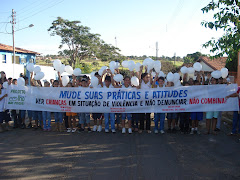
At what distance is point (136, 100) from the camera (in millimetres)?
7156

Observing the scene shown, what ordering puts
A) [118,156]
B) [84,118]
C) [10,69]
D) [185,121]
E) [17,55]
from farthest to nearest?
[17,55] → [10,69] → [84,118] → [185,121] → [118,156]

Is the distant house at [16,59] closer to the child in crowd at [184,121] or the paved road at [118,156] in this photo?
the paved road at [118,156]

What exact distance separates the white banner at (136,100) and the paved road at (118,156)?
82 centimetres

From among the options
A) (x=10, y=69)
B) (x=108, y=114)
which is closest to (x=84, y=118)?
(x=108, y=114)

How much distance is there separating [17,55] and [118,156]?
39258mm

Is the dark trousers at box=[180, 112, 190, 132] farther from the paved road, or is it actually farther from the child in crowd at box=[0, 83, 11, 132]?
the child in crowd at box=[0, 83, 11, 132]

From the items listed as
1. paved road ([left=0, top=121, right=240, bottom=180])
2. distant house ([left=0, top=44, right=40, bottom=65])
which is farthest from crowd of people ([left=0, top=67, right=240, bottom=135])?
distant house ([left=0, top=44, right=40, bottom=65])

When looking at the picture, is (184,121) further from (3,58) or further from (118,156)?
(3,58)

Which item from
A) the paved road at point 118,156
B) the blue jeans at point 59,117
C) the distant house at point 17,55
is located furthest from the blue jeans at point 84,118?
the distant house at point 17,55

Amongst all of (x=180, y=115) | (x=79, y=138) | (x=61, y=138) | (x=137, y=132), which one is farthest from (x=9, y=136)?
(x=180, y=115)

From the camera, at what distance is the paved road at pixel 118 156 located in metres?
4.22

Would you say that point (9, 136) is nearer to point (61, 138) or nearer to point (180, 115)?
point (61, 138)

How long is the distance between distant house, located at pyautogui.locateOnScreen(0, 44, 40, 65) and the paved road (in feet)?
108

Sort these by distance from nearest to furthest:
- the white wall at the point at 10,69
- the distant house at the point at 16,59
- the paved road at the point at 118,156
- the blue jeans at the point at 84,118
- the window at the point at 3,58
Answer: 1. the paved road at the point at 118,156
2. the blue jeans at the point at 84,118
3. the white wall at the point at 10,69
4. the distant house at the point at 16,59
5. the window at the point at 3,58
